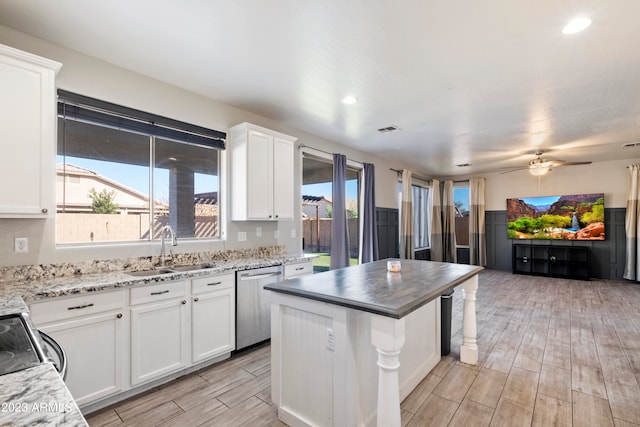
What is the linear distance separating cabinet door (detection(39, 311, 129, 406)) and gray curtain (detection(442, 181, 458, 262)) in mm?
7950

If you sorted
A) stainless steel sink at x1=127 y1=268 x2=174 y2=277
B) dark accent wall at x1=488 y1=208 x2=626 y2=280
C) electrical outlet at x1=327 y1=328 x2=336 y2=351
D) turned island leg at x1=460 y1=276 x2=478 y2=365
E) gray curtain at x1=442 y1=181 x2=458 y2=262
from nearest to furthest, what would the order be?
electrical outlet at x1=327 y1=328 x2=336 y2=351 < stainless steel sink at x1=127 y1=268 x2=174 y2=277 < turned island leg at x1=460 y1=276 x2=478 y2=365 < dark accent wall at x1=488 y1=208 x2=626 y2=280 < gray curtain at x1=442 y1=181 x2=458 y2=262

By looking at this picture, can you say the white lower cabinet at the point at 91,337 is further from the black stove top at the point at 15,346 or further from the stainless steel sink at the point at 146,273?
the black stove top at the point at 15,346

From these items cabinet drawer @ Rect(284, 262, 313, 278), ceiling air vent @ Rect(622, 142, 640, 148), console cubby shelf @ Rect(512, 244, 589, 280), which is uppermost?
ceiling air vent @ Rect(622, 142, 640, 148)

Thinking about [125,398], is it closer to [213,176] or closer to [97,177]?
[97,177]

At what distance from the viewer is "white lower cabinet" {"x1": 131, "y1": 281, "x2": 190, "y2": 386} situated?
228cm

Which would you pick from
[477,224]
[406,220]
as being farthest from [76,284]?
[477,224]

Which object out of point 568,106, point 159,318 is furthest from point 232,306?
point 568,106

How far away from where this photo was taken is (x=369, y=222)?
18.4ft

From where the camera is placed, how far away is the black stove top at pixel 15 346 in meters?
0.93

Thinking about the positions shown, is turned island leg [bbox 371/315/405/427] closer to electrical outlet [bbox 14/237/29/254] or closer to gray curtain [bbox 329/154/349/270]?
electrical outlet [bbox 14/237/29/254]

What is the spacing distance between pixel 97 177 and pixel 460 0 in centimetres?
304

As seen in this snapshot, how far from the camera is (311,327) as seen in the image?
1874 mm

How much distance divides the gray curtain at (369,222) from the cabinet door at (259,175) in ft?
7.85

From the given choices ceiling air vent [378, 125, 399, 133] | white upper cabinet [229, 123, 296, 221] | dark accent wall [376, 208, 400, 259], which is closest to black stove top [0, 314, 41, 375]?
white upper cabinet [229, 123, 296, 221]
